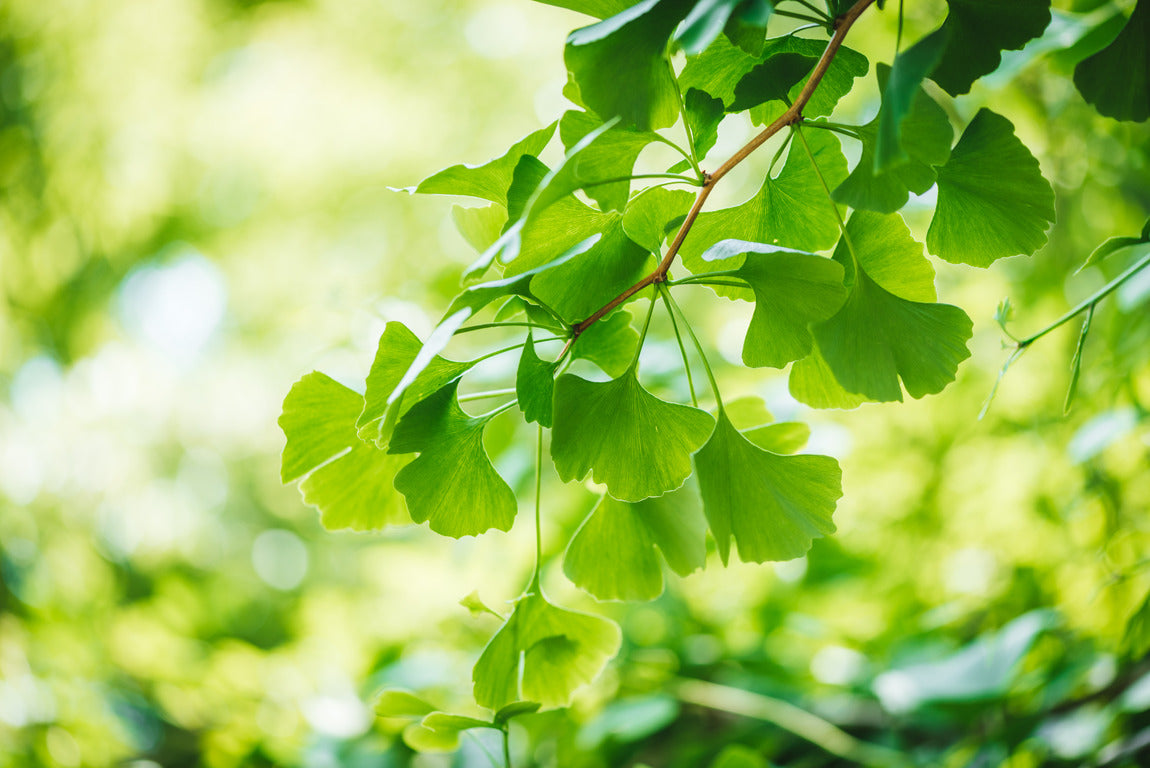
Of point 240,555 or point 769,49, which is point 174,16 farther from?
point 769,49

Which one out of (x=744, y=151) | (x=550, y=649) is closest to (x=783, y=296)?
(x=744, y=151)

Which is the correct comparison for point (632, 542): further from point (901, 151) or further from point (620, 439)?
point (901, 151)

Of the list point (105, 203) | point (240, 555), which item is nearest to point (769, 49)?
point (105, 203)

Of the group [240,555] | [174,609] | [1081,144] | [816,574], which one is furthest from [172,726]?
[1081,144]

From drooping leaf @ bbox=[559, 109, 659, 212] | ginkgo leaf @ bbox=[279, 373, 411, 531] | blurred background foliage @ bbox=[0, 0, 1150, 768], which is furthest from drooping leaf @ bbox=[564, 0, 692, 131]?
blurred background foliage @ bbox=[0, 0, 1150, 768]

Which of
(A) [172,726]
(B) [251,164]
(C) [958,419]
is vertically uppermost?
(B) [251,164]

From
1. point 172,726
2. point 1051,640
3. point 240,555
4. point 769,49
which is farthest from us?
point 240,555

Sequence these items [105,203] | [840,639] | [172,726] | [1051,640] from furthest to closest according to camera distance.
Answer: [105,203], [172,726], [840,639], [1051,640]

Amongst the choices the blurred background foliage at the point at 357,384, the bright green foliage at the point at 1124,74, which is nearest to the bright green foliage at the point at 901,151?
the bright green foliage at the point at 1124,74

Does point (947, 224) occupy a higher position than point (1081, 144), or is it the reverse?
point (1081, 144)

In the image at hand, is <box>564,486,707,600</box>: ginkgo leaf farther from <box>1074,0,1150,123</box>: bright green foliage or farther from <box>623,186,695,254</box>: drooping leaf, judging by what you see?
<box>1074,0,1150,123</box>: bright green foliage

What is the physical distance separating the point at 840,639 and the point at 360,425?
610mm

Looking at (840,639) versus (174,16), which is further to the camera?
(174,16)

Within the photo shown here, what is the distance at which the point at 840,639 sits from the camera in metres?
0.69
